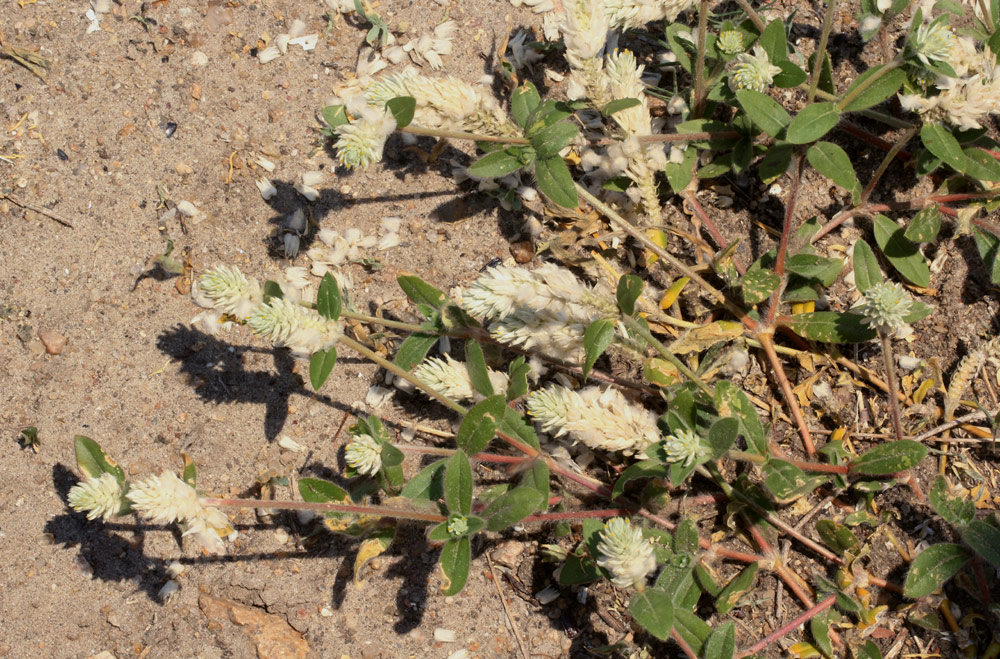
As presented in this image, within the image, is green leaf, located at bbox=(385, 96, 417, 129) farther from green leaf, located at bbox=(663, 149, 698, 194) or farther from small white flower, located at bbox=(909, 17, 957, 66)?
small white flower, located at bbox=(909, 17, 957, 66)

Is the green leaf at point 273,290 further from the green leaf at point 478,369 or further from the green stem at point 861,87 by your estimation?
the green stem at point 861,87

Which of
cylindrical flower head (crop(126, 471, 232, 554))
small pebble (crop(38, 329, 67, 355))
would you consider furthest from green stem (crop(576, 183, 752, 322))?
small pebble (crop(38, 329, 67, 355))

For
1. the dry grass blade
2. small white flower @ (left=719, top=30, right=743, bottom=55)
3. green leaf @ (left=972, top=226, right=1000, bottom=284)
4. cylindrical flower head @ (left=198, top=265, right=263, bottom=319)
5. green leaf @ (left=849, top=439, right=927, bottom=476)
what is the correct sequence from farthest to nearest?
the dry grass blade → green leaf @ (left=972, top=226, right=1000, bottom=284) → small white flower @ (left=719, top=30, right=743, bottom=55) → green leaf @ (left=849, top=439, right=927, bottom=476) → cylindrical flower head @ (left=198, top=265, right=263, bottom=319)

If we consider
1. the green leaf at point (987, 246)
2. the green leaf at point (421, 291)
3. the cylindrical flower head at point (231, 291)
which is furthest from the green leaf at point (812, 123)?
the cylindrical flower head at point (231, 291)

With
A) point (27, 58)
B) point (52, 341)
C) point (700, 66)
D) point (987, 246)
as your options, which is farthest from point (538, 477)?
point (27, 58)

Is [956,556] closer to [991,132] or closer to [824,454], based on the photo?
[824,454]

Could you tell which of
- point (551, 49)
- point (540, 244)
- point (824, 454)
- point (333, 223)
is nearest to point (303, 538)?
point (333, 223)
